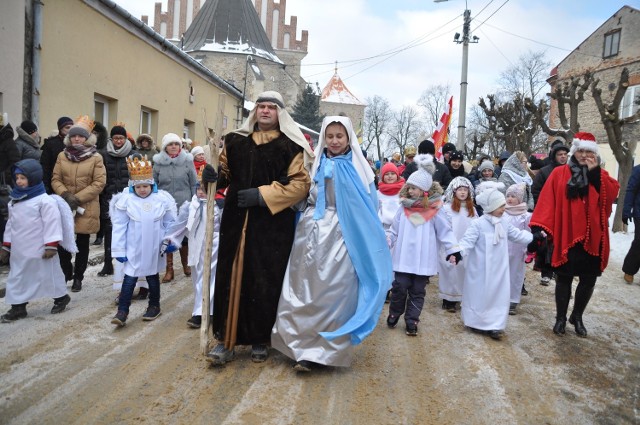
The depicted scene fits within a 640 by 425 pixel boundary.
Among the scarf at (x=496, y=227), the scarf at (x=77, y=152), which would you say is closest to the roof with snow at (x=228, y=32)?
the scarf at (x=77, y=152)

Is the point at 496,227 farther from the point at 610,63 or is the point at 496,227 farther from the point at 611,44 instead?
the point at 611,44

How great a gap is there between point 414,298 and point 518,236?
1.29 m

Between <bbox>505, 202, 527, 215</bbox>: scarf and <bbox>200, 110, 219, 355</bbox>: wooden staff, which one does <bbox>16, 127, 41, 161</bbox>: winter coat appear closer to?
<bbox>200, 110, 219, 355</bbox>: wooden staff

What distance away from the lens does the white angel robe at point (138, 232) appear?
4984mm

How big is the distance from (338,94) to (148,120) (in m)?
54.2

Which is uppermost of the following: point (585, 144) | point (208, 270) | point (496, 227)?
point (585, 144)

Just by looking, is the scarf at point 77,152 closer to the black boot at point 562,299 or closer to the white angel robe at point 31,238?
the white angel robe at point 31,238

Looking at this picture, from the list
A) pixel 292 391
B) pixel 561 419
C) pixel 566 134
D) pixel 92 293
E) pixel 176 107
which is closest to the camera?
pixel 561 419

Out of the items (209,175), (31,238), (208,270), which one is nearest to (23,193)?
(31,238)

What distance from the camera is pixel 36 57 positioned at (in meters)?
9.09

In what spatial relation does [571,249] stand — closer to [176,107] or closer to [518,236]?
[518,236]

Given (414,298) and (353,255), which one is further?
(414,298)

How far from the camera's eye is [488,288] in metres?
5.17

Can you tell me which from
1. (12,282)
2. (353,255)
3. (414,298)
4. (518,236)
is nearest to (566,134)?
(518,236)
